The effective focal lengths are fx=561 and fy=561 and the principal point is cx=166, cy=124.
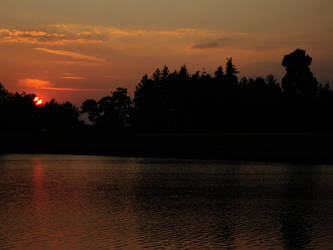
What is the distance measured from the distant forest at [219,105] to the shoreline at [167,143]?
8219 mm

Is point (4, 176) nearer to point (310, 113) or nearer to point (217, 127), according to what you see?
point (310, 113)

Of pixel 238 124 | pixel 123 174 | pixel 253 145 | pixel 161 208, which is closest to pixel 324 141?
pixel 253 145

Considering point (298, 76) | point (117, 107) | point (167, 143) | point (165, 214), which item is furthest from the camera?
point (117, 107)

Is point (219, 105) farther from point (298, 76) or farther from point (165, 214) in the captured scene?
point (165, 214)

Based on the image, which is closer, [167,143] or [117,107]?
[167,143]

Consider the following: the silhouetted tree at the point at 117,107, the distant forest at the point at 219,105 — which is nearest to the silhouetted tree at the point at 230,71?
the distant forest at the point at 219,105

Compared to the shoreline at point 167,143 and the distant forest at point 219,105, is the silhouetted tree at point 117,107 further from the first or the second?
the shoreline at point 167,143

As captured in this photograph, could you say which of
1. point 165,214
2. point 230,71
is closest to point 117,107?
point 230,71

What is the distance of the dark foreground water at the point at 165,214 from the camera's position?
1244 cm

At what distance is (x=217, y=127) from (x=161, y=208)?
282ft

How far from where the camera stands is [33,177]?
30688 millimetres

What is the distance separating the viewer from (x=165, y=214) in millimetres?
16688

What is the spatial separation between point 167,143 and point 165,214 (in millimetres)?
73938

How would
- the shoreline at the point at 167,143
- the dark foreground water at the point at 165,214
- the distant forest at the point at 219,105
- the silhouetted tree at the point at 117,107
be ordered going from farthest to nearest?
the silhouetted tree at the point at 117,107, the distant forest at the point at 219,105, the shoreline at the point at 167,143, the dark foreground water at the point at 165,214
